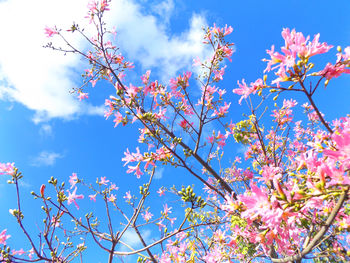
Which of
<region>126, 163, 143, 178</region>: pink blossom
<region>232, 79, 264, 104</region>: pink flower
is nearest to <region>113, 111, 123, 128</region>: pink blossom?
<region>126, 163, 143, 178</region>: pink blossom

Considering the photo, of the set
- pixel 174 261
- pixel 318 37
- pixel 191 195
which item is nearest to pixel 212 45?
pixel 318 37

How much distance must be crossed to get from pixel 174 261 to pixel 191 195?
2066mm

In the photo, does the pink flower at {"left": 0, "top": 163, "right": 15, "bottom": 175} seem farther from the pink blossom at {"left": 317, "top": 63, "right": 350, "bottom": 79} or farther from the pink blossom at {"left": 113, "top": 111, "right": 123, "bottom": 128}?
the pink blossom at {"left": 317, "top": 63, "right": 350, "bottom": 79}

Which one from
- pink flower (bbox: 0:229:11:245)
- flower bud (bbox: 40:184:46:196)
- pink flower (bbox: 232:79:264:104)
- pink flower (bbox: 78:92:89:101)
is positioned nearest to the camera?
pink flower (bbox: 232:79:264:104)

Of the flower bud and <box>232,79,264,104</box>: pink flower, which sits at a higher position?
<box>232,79,264,104</box>: pink flower

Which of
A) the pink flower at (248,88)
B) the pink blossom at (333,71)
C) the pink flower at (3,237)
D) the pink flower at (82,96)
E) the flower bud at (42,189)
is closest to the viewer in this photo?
the pink blossom at (333,71)

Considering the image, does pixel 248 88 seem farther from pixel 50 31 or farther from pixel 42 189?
pixel 50 31

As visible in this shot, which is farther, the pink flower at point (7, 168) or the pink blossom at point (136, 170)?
A: the pink blossom at point (136, 170)

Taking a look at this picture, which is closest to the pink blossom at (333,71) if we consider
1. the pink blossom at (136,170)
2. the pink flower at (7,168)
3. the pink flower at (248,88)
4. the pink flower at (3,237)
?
the pink flower at (248,88)

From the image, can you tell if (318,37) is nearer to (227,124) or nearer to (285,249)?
(285,249)

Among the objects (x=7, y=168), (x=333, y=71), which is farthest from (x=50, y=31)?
(x=333, y=71)

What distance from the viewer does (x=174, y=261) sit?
390cm

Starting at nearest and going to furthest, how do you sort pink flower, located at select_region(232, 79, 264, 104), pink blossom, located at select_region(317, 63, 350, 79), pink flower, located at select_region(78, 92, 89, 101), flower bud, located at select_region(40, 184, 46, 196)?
pink blossom, located at select_region(317, 63, 350, 79)
pink flower, located at select_region(232, 79, 264, 104)
flower bud, located at select_region(40, 184, 46, 196)
pink flower, located at select_region(78, 92, 89, 101)

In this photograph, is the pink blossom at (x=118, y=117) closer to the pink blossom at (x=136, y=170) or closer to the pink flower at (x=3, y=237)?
the pink blossom at (x=136, y=170)
